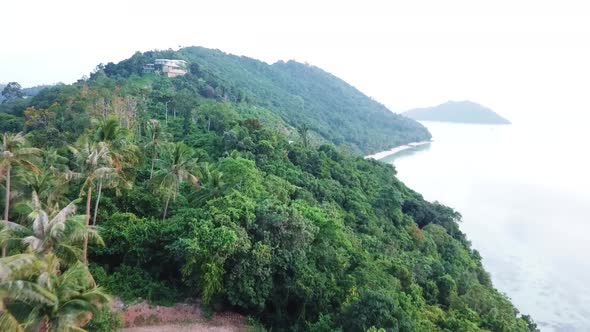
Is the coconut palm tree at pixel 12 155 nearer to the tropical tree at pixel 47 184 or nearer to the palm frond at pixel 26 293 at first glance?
the tropical tree at pixel 47 184

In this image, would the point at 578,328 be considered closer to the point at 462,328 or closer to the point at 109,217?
the point at 462,328

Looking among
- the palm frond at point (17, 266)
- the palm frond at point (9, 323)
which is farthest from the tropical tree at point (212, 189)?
the palm frond at point (9, 323)

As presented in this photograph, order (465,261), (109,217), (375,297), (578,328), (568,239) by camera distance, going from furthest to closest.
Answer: (568,239)
(465,261)
(578,328)
(109,217)
(375,297)

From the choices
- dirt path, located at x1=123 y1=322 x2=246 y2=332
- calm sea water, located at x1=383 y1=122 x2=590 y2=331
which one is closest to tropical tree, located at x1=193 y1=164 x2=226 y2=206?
dirt path, located at x1=123 y1=322 x2=246 y2=332

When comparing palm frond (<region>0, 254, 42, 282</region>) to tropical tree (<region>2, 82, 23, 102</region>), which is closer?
palm frond (<region>0, 254, 42, 282</region>)

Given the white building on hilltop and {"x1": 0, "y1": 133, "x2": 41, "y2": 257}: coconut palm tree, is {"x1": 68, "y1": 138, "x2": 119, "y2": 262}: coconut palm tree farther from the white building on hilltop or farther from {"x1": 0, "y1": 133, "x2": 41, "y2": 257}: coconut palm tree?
the white building on hilltop

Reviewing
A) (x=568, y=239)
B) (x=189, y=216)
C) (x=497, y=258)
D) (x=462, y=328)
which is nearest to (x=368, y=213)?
(x=497, y=258)

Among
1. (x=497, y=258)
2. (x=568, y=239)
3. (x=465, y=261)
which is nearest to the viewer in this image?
(x=465, y=261)
